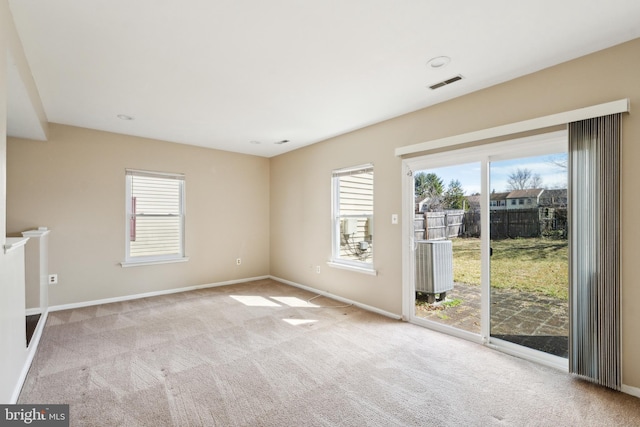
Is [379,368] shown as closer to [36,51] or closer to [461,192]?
[461,192]

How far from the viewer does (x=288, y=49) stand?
241 cm

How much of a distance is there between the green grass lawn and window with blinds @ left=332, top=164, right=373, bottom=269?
56.7 inches

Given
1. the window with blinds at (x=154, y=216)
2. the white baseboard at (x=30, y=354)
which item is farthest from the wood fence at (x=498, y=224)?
the window with blinds at (x=154, y=216)

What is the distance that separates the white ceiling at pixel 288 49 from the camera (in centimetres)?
196

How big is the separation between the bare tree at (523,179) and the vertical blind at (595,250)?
0.38 m

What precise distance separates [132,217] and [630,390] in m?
5.95

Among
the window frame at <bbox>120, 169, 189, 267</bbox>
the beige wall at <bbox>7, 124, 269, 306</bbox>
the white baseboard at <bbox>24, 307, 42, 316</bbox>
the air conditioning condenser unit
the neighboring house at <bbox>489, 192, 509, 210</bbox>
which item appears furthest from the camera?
the window frame at <bbox>120, 169, 189, 267</bbox>

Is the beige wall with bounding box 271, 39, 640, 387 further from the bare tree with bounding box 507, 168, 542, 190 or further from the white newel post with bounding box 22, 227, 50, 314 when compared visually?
the white newel post with bounding box 22, 227, 50, 314

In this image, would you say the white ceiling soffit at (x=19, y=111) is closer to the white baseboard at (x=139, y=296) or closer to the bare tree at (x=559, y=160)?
the white baseboard at (x=139, y=296)

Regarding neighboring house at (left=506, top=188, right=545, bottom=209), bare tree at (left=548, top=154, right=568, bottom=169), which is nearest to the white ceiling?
bare tree at (left=548, top=154, right=568, bottom=169)

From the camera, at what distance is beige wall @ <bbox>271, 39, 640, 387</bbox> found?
2264 millimetres

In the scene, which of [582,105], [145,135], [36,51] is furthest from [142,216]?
[582,105]

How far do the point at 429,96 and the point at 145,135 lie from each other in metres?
4.18

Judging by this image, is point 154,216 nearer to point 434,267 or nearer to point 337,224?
point 337,224
